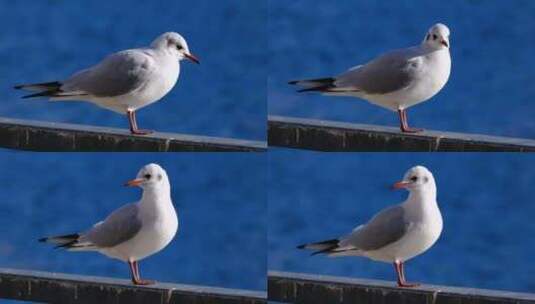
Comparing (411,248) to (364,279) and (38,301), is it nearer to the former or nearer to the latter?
(364,279)

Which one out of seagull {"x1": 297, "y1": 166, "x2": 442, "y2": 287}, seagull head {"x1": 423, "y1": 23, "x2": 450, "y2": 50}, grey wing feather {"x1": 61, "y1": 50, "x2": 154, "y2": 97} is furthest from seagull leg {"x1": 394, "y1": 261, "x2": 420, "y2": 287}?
grey wing feather {"x1": 61, "y1": 50, "x2": 154, "y2": 97}

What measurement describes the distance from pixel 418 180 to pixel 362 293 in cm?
54

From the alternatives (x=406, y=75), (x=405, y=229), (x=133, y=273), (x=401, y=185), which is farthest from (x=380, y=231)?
(x=133, y=273)

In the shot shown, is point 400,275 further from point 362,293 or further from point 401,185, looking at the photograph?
point 401,185

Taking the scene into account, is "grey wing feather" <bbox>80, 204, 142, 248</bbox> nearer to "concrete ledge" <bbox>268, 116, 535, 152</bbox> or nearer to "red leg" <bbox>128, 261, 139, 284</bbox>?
"red leg" <bbox>128, 261, 139, 284</bbox>

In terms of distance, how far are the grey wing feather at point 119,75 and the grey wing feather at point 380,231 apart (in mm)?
1114

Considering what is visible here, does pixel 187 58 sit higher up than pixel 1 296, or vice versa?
pixel 187 58

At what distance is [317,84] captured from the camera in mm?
12172

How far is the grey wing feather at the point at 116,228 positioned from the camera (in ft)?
39.2

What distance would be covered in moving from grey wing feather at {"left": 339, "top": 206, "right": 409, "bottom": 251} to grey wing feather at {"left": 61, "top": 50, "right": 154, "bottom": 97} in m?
1.11

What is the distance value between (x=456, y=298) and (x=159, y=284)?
127 centimetres

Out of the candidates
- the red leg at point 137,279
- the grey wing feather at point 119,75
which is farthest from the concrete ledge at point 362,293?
the grey wing feather at point 119,75


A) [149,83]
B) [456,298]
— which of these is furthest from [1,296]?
[456,298]

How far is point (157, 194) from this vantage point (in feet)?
39.2
